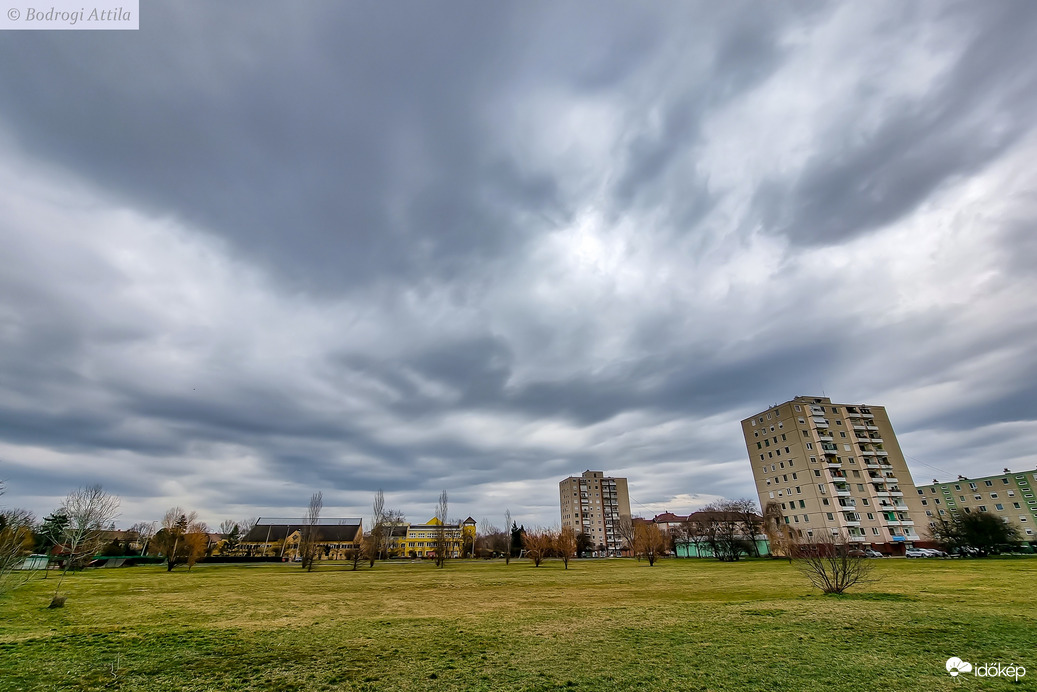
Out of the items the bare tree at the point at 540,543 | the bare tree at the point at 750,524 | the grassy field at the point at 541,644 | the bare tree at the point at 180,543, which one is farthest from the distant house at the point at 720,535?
the bare tree at the point at 180,543

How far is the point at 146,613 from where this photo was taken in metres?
19.0

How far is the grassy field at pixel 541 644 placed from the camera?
933 centimetres

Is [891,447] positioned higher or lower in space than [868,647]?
higher

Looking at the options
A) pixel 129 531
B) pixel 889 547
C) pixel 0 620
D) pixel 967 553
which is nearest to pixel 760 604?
pixel 0 620

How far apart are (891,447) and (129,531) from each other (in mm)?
180808

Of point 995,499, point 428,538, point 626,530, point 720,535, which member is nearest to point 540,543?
point 720,535

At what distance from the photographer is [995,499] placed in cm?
9425

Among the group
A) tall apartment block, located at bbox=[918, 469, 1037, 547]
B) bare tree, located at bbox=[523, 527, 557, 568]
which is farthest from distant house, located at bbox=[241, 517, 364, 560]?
tall apartment block, located at bbox=[918, 469, 1037, 547]

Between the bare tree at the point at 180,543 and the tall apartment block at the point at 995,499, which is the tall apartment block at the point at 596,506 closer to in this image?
the tall apartment block at the point at 995,499

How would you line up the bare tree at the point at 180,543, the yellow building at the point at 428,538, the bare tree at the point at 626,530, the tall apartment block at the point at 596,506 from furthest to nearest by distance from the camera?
the tall apartment block at the point at 596,506 → the yellow building at the point at 428,538 → the bare tree at the point at 626,530 → the bare tree at the point at 180,543

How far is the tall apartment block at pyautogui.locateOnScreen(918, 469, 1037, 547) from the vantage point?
88.6 meters

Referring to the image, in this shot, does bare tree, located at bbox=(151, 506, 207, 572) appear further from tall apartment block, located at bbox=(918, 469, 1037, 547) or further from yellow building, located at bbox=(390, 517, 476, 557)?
tall apartment block, located at bbox=(918, 469, 1037, 547)

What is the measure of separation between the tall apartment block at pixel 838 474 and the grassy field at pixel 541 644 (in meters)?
64.5

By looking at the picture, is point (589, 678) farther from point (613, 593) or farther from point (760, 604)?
point (613, 593)
